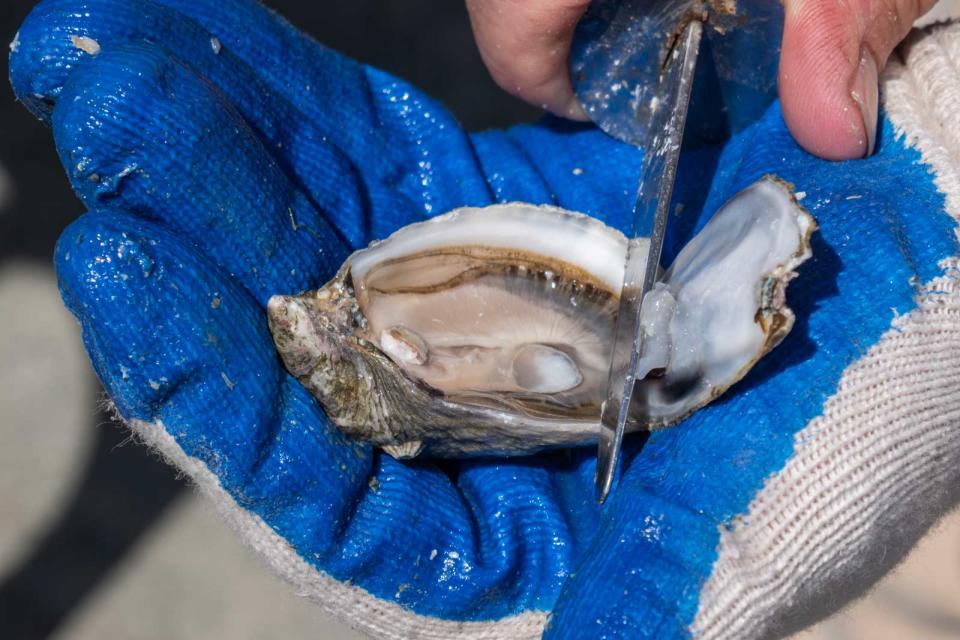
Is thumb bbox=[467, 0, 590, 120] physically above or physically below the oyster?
above

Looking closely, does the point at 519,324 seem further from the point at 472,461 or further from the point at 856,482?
the point at 856,482

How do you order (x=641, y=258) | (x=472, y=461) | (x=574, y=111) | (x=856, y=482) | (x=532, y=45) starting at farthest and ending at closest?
(x=574, y=111), (x=532, y=45), (x=472, y=461), (x=641, y=258), (x=856, y=482)

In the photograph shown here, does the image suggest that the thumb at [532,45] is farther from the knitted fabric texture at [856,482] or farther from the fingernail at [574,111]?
the knitted fabric texture at [856,482]

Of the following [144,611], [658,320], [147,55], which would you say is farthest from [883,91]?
[144,611]

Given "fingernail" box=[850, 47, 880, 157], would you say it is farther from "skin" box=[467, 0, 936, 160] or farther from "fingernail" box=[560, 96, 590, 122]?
"fingernail" box=[560, 96, 590, 122]

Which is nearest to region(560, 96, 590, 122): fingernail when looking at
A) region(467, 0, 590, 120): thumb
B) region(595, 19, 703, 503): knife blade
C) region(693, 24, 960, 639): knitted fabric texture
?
region(467, 0, 590, 120): thumb

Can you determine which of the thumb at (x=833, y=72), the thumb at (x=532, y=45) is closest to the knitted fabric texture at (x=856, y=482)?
the thumb at (x=833, y=72)

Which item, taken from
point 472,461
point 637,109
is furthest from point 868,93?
point 472,461
